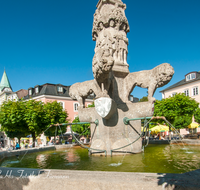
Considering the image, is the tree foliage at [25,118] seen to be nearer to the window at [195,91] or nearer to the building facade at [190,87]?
the building facade at [190,87]

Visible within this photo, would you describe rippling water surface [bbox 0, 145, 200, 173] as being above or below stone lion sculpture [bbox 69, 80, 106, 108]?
below

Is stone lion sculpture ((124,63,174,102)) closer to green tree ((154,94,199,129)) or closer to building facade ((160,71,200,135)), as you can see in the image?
green tree ((154,94,199,129))

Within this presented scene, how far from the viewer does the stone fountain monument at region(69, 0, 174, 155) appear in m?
7.15

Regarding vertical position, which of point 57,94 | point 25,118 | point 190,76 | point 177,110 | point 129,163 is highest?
point 190,76

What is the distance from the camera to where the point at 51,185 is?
3.40 m

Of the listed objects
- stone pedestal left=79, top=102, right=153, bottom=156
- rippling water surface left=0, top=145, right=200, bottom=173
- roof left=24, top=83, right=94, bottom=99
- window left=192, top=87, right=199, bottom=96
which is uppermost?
roof left=24, top=83, right=94, bottom=99

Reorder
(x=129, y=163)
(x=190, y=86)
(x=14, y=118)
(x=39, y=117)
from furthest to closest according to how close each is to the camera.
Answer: (x=190, y=86)
(x=39, y=117)
(x=14, y=118)
(x=129, y=163)

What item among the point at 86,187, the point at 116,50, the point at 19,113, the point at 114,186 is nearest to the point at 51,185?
the point at 86,187

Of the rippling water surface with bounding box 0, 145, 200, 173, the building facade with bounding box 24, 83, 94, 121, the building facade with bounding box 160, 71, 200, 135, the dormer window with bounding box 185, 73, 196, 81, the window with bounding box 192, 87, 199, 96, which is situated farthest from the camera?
the building facade with bounding box 24, 83, 94, 121

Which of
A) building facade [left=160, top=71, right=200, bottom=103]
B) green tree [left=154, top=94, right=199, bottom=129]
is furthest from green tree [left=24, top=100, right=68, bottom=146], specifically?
building facade [left=160, top=71, right=200, bottom=103]

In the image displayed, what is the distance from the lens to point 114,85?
8.47 metres

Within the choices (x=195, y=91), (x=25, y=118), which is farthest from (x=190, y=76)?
(x=25, y=118)

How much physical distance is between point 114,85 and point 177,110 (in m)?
19.0

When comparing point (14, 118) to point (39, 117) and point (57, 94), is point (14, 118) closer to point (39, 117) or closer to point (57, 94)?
point (39, 117)
